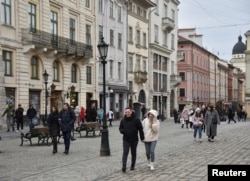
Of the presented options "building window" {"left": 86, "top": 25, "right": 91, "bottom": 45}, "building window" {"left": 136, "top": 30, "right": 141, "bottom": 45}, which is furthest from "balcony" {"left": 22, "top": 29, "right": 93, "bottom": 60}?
"building window" {"left": 136, "top": 30, "right": 141, "bottom": 45}

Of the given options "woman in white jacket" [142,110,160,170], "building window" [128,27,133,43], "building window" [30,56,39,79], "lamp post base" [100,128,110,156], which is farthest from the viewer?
"building window" [128,27,133,43]

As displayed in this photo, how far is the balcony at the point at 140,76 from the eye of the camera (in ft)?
181

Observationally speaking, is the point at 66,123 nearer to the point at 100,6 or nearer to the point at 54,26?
the point at 54,26

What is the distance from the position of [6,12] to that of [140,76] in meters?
25.2

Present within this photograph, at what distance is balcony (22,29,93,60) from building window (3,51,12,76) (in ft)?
5.15

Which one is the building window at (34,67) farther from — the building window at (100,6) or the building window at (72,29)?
the building window at (100,6)

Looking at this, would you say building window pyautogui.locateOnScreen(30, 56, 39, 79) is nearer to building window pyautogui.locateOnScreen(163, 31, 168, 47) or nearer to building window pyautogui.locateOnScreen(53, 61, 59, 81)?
building window pyautogui.locateOnScreen(53, 61, 59, 81)

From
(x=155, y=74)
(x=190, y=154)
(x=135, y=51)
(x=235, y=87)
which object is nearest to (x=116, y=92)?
(x=135, y=51)

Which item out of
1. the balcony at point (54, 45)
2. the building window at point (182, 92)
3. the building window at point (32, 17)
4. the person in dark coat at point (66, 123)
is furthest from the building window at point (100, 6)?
the building window at point (182, 92)

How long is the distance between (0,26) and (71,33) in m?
10.7

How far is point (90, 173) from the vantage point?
1162 cm

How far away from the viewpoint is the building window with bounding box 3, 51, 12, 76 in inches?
1268

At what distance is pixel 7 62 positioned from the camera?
32656mm

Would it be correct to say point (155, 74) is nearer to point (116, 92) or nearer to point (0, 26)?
point (116, 92)
